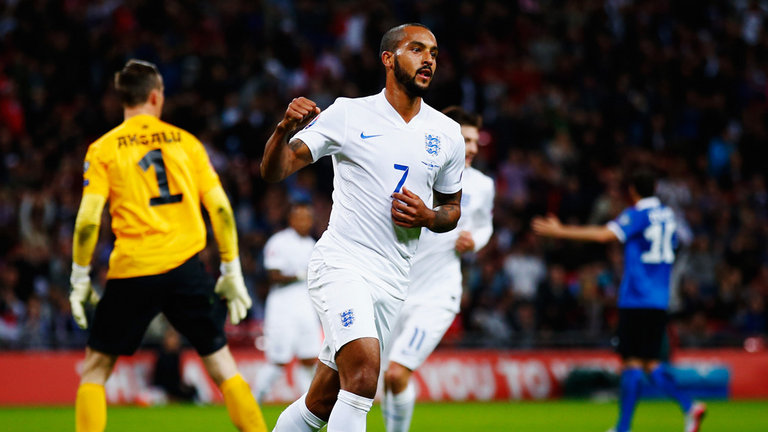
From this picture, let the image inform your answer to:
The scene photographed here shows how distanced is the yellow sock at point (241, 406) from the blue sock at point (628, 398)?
4197mm

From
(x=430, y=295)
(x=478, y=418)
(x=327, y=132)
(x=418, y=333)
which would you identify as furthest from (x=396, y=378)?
(x=478, y=418)

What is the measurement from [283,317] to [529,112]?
8872 mm

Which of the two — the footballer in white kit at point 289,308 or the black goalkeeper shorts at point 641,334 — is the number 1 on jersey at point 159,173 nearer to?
the black goalkeeper shorts at point 641,334

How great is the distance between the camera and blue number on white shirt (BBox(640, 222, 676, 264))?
9.80 metres

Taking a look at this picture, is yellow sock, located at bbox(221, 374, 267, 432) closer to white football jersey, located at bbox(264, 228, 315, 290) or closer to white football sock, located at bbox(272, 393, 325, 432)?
white football sock, located at bbox(272, 393, 325, 432)

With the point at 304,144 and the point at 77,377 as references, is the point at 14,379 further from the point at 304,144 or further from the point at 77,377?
the point at 304,144

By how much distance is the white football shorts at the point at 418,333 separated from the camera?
24.7 feet

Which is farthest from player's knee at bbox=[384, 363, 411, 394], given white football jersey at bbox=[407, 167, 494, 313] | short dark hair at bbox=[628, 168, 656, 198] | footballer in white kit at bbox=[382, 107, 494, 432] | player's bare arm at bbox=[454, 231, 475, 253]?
short dark hair at bbox=[628, 168, 656, 198]

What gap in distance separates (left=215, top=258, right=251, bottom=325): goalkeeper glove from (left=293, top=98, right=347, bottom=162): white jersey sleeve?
1.57 m

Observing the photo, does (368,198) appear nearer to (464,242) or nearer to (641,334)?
(464,242)

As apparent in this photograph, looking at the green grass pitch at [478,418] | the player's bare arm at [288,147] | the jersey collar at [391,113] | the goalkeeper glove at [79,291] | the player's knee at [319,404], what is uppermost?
the jersey collar at [391,113]

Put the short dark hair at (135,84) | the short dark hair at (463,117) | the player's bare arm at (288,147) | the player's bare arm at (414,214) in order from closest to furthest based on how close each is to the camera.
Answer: the player's bare arm at (288,147)
the player's bare arm at (414,214)
the short dark hair at (135,84)
the short dark hair at (463,117)

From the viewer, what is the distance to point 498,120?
19.0 metres

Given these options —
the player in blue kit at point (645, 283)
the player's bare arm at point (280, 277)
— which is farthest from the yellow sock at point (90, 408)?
the player's bare arm at point (280, 277)
